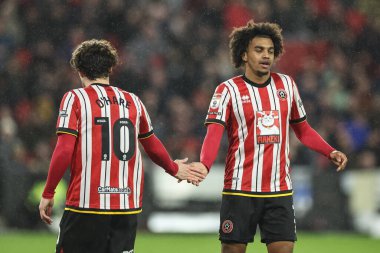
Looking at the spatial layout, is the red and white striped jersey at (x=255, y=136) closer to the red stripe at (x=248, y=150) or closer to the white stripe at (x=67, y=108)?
the red stripe at (x=248, y=150)

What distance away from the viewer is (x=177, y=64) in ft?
48.7

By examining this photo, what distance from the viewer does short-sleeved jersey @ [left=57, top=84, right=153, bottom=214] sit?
5812 mm

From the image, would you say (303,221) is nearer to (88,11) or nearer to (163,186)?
(163,186)

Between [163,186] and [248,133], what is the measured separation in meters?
6.22

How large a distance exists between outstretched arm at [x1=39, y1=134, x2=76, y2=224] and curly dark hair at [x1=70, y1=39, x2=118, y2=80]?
456 millimetres

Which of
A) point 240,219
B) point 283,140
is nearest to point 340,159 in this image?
point 283,140

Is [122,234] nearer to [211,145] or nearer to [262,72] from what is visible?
[211,145]

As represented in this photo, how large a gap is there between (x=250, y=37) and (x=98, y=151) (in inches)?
62.3

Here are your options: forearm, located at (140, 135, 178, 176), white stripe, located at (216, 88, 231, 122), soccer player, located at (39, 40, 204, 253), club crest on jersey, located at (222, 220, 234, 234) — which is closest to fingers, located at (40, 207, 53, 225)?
soccer player, located at (39, 40, 204, 253)

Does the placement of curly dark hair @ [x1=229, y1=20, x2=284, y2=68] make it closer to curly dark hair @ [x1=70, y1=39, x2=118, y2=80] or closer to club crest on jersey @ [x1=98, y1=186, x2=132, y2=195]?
curly dark hair @ [x1=70, y1=39, x2=118, y2=80]

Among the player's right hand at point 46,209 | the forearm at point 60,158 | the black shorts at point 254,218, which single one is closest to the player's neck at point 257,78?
the black shorts at point 254,218

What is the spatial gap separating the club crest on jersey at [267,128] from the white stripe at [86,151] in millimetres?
1275

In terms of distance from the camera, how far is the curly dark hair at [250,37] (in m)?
6.77

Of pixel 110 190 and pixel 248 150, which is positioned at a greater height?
pixel 248 150
